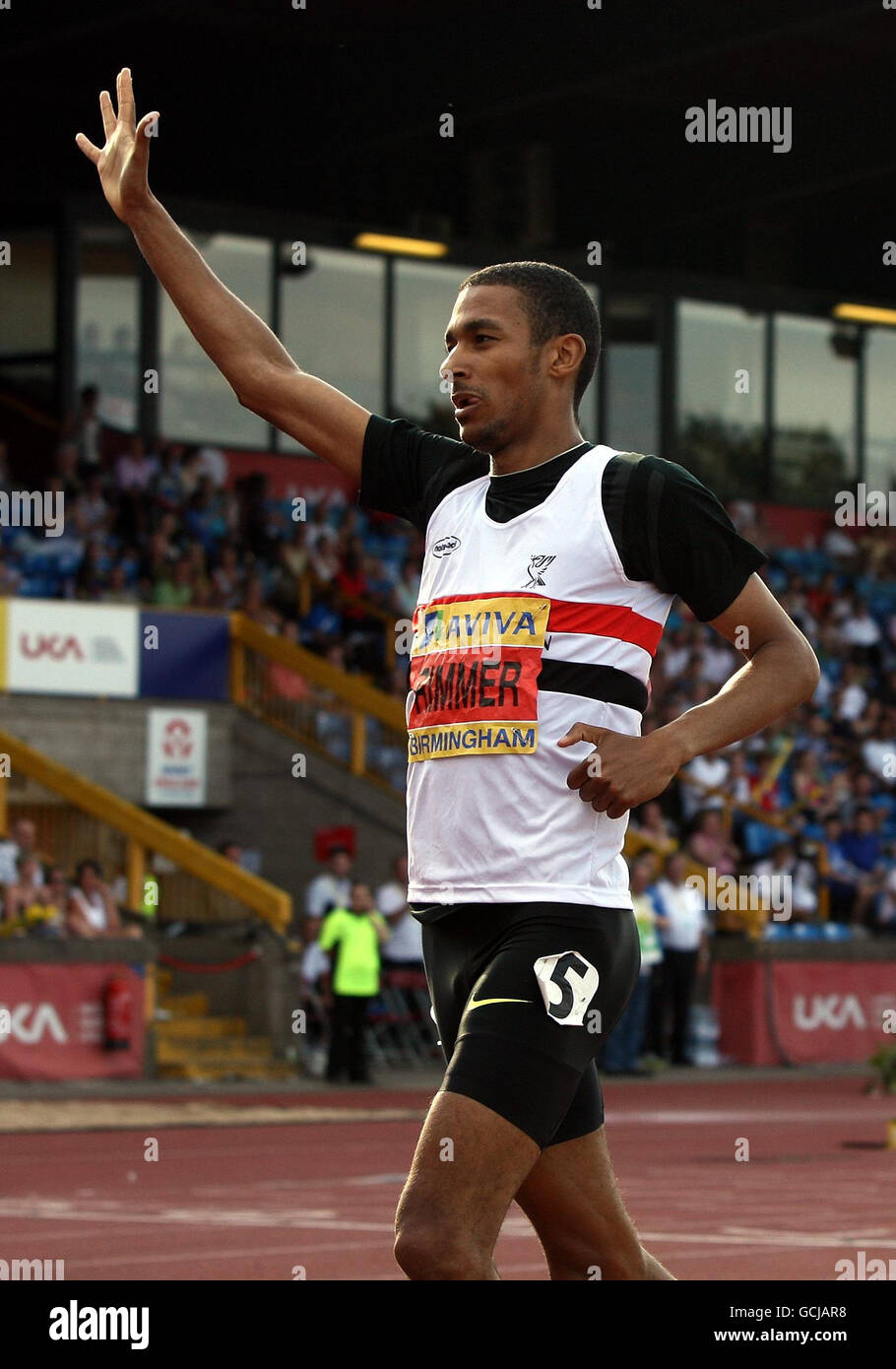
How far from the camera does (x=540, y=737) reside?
16.7 feet

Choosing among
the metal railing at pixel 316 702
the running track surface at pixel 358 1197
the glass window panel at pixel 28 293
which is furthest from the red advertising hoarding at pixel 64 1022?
the glass window panel at pixel 28 293

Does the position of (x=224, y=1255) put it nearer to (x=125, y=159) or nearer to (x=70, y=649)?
(x=125, y=159)

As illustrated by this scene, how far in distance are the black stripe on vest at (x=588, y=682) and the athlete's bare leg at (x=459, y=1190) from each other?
848mm

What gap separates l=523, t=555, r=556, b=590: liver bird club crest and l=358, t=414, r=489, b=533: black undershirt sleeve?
0.44 m

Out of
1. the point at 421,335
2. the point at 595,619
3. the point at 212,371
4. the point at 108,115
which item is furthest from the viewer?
the point at 421,335

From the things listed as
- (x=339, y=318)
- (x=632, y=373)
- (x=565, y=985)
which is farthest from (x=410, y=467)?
(x=632, y=373)

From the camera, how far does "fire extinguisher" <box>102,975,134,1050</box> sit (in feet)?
71.5

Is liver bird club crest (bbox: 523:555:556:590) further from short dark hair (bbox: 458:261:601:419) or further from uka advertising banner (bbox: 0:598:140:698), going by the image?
uka advertising banner (bbox: 0:598:140:698)

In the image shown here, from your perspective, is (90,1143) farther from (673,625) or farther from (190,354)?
(190,354)

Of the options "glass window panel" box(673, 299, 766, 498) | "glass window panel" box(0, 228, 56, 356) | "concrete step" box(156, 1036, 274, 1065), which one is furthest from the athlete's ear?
"glass window panel" box(673, 299, 766, 498)

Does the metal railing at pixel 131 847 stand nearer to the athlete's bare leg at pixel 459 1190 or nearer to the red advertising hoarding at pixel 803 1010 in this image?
the red advertising hoarding at pixel 803 1010

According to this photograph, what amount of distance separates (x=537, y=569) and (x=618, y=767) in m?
0.50

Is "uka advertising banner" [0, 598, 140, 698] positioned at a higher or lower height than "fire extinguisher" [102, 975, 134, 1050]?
higher
